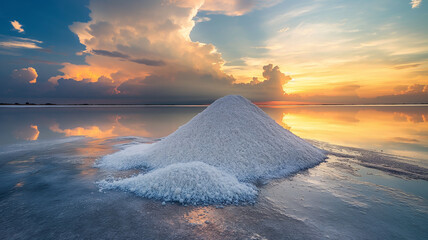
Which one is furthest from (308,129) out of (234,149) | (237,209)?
(237,209)

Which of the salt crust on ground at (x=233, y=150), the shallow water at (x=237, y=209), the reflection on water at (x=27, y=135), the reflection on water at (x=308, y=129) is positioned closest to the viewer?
the shallow water at (x=237, y=209)

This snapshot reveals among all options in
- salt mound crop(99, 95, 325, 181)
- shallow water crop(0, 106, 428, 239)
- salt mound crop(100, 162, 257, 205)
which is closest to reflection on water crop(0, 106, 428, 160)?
shallow water crop(0, 106, 428, 239)

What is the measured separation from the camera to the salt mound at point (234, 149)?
15.7ft

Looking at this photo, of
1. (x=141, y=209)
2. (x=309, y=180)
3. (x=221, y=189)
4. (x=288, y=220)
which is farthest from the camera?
(x=309, y=180)

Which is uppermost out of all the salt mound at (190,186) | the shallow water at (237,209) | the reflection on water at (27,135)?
the salt mound at (190,186)

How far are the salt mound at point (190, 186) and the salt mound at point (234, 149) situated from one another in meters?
0.76

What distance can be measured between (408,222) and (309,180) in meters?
1.69

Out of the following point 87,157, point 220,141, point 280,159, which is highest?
point 220,141

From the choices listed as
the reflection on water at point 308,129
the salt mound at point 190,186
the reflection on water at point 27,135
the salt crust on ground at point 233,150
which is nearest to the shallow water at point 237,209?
the salt mound at point 190,186

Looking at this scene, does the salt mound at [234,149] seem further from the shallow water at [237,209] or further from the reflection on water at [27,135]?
the reflection on water at [27,135]

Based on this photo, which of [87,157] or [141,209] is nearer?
[141,209]

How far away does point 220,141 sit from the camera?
5.39 m

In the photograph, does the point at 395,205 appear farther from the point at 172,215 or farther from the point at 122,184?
the point at 122,184

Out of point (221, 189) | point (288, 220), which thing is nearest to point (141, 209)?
point (221, 189)
